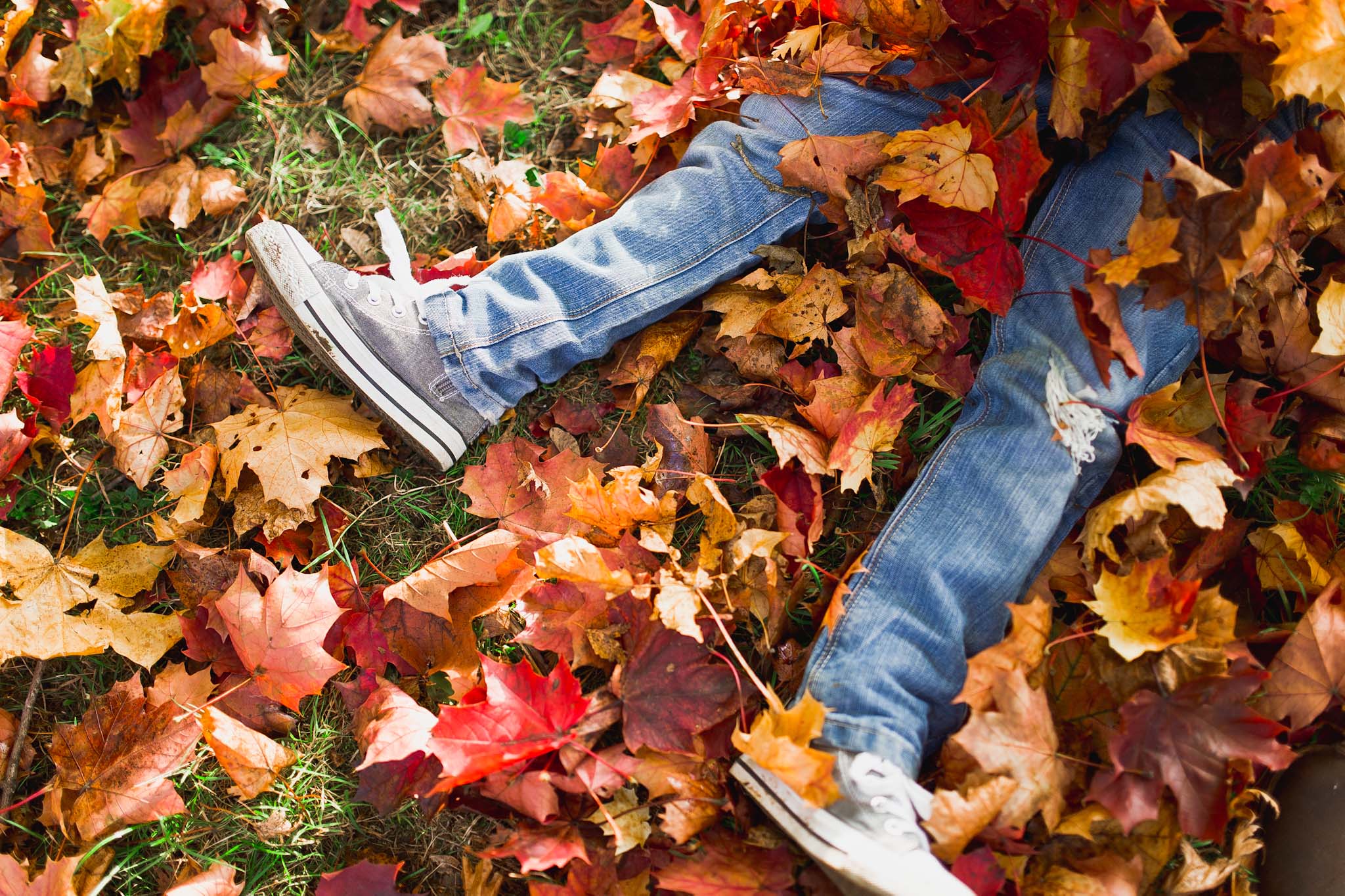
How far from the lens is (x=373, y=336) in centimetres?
177

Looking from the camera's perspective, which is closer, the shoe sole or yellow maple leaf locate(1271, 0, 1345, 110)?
yellow maple leaf locate(1271, 0, 1345, 110)

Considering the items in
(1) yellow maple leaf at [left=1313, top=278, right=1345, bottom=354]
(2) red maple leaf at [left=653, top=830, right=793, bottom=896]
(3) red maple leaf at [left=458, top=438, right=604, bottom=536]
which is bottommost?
(2) red maple leaf at [left=653, top=830, right=793, bottom=896]

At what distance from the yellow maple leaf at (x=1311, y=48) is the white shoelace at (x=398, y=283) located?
1477 millimetres

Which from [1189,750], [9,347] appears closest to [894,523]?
[1189,750]

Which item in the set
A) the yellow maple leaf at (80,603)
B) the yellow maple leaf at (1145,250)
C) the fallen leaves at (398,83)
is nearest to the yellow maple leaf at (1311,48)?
the yellow maple leaf at (1145,250)

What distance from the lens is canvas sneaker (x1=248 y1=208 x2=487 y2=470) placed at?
5.79 ft

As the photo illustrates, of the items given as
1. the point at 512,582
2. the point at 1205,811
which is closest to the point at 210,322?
the point at 512,582

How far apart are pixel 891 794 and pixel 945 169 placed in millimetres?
1084

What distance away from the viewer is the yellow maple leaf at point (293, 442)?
5.83 ft

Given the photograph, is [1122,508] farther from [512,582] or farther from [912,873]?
[512,582]

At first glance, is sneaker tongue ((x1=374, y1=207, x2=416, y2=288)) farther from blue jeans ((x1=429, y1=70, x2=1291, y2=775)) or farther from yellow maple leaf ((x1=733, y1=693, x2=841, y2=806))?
yellow maple leaf ((x1=733, y1=693, x2=841, y2=806))

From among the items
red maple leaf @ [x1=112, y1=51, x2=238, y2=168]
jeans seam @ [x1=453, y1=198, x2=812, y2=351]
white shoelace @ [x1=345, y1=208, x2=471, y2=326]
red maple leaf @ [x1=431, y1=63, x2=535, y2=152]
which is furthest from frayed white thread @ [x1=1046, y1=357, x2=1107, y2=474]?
red maple leaf @ [x1=112, y1=51, x2=238, y2=168]

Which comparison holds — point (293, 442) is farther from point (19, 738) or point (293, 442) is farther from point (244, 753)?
point (19, 738)

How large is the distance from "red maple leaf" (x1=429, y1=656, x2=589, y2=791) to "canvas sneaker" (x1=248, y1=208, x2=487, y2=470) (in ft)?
1.77
